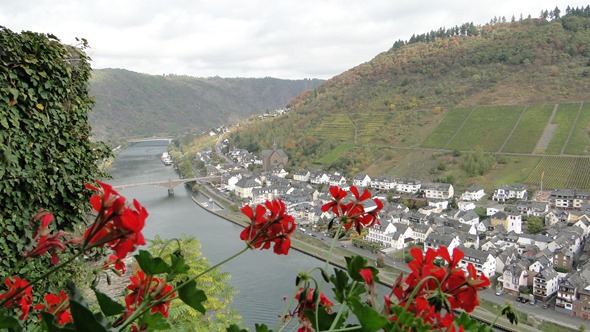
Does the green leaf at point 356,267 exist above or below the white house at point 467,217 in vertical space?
above

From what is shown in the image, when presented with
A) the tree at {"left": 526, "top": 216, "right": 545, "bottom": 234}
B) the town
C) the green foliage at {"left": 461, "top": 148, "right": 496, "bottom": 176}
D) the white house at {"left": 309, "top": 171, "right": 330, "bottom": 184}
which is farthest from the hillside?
the tree at {"left": 526, "top": 216, "right": 545, "bottom": 234}

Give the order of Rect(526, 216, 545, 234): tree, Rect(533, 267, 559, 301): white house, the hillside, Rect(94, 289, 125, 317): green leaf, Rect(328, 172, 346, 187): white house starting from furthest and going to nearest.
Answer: the hillside
Rect(328, 172, 346, 187): white house
Rect(526, 216, 545, 234): tree
Rect(533, 267, 559, 301): white house
Rect(94, 289, 125, 317): green leaf

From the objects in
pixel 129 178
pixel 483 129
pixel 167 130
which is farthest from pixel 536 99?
pixel 167 130

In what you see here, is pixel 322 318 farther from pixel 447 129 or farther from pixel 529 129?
pixel 447 129

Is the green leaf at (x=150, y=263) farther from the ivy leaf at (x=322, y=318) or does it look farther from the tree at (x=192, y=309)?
the tree at (x=192, y=309)

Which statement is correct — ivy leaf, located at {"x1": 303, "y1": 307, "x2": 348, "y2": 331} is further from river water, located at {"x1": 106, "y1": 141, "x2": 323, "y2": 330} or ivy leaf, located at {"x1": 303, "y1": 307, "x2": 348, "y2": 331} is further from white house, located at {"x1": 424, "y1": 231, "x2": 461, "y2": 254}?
white house, located at {"x1": 424, "y1": 231, "x2": 461, "y2": 254}

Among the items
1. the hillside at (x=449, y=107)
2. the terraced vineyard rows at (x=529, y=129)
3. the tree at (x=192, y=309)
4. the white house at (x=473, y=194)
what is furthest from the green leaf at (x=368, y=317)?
the terraced vineyard rows at (x=529, y=129)

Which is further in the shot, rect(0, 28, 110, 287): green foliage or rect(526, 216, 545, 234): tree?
rect(526, 216, 545, 234): tree

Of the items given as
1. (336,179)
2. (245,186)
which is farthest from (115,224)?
(336,179)
